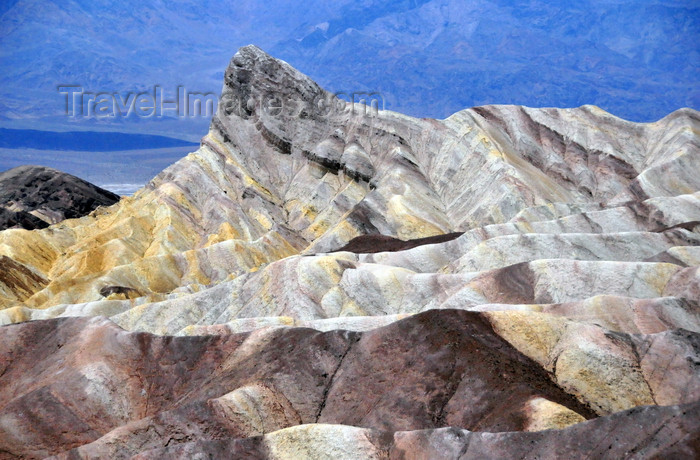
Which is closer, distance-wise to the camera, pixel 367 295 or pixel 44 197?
pixel 367 295

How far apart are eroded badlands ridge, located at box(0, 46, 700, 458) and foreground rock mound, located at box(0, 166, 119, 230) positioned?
1504 centimetres

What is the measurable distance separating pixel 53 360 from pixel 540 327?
28284 mm

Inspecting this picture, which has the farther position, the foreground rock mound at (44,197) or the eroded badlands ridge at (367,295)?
the foreground rock mound at (44,197)

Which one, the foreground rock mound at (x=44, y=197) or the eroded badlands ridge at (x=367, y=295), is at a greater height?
the eroded badlands ridge at (x=367, y=295)

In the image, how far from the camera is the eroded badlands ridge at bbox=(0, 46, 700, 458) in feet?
101

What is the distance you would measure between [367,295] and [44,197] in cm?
8561

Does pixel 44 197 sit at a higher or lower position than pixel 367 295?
lower

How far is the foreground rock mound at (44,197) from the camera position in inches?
4414

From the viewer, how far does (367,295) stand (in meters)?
53.3

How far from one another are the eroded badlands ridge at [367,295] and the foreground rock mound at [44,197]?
15045 mm

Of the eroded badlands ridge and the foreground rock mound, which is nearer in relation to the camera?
the eroded badlands ridge

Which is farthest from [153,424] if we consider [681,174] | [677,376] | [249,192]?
[681,174]

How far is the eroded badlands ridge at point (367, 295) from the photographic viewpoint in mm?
30641

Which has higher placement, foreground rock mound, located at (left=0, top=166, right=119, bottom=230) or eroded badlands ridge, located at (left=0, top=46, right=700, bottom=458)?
eroded badlands ridge, located at (left=0, top=46, right=700, bottom=458)
